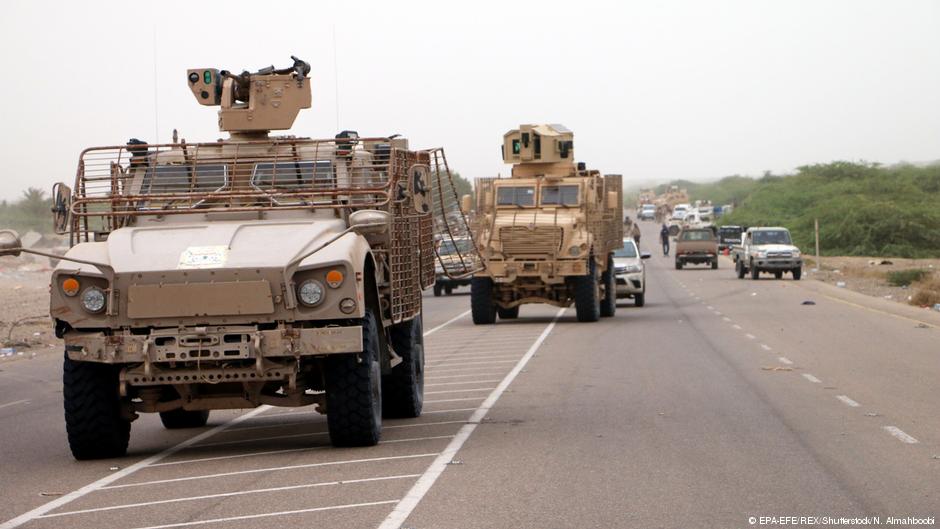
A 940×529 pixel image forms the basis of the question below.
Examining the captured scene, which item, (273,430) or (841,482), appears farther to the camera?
(273,430)

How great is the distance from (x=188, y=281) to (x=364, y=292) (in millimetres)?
1407

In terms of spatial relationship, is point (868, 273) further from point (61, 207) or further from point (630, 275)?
point (61, 207)

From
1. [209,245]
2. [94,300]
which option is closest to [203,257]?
[209,245]

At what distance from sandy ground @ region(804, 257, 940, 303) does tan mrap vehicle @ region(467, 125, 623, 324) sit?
10.5m

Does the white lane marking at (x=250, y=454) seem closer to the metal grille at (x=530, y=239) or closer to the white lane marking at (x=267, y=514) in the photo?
the white lane marking at (x=267, y=514)

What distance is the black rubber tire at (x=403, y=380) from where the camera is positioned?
13648mm

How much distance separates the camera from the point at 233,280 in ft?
35.8

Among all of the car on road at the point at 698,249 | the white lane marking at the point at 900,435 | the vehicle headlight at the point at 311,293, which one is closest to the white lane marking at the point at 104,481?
the vehicle headlight at the point at 311,293

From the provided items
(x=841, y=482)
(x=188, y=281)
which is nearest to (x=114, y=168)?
(x=188, y=281)

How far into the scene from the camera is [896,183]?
92.1 m

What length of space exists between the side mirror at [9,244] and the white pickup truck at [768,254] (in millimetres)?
41147

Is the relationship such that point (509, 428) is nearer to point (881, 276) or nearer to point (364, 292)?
point (364, 292)

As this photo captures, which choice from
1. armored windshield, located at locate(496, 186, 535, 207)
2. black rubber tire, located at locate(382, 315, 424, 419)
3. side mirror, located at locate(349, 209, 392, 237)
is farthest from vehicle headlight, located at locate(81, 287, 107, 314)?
armored windshield, located at locate(496, 186, 535, 207)

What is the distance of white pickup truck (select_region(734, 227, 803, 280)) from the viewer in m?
49.8
